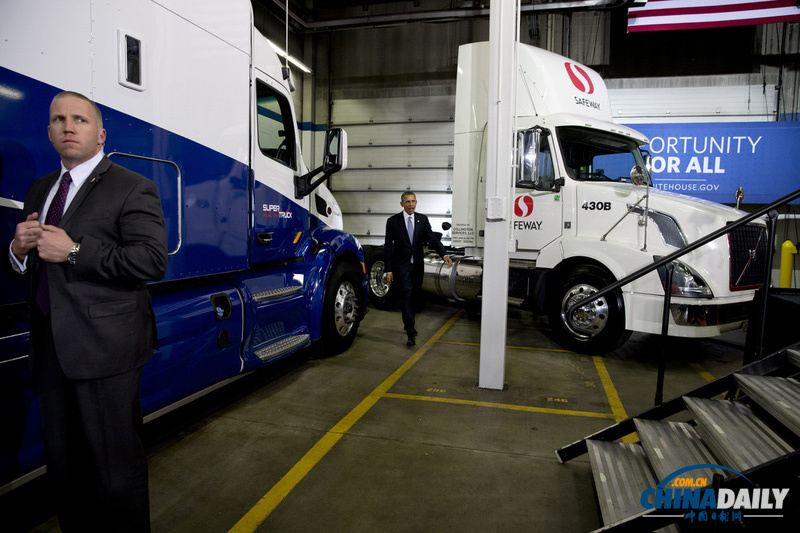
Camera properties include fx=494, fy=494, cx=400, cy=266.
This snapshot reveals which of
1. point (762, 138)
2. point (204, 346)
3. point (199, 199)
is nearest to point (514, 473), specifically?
point (204, 346)

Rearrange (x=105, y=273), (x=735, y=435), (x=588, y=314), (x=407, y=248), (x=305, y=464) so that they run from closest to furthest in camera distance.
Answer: (x=105, y=273) < (x=735, y=435) < (x=305, y=464) < (x=588, y=314) < (x=407, y=248)

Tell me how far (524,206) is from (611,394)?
278 centimetres

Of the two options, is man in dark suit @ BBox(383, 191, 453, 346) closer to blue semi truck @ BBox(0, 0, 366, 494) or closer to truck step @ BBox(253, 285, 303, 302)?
blue semi truck @ BBox(0, 0, 366, 494)

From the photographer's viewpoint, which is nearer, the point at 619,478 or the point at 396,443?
the point at 619,478

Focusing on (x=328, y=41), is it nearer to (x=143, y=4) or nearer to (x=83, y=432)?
(x=143, y=4)

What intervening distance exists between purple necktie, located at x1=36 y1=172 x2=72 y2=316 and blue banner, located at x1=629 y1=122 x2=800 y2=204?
9901 millimetres

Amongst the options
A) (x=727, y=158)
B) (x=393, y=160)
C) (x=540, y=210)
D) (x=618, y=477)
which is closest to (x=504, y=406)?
(x=618, y=477)

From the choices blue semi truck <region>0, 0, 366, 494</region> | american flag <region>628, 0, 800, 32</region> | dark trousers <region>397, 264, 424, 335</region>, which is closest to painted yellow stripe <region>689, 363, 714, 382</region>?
dark trousers <region>397, 264, 424, 335</region>

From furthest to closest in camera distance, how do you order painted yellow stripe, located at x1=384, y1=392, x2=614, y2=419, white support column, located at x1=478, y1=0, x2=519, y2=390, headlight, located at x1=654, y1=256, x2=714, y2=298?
headlight, located at x1=654, y1=256, x2=714, y2=298, white support column, located at x1=478, y1=0, x2=519, y2=390, painted yellow stripe, located at x1=384, y1=392, x2=614, y2=419

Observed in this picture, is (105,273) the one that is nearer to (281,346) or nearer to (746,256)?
(281,346)

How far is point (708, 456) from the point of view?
2520 millimetres

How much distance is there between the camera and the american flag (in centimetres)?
894

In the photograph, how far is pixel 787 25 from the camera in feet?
33.4

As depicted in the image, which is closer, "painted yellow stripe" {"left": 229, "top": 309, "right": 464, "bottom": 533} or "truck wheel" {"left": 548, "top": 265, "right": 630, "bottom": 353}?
"painted yellow stripe" {"left": 229, "top": 309, "right": 464, "bottom": 533}
